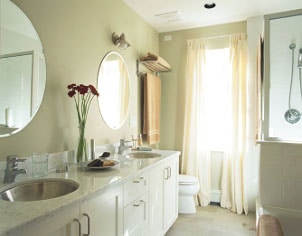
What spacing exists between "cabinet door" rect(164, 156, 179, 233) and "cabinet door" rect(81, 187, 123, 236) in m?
0.90

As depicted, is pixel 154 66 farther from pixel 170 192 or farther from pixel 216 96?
pixel 170 192

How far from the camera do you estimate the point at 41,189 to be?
1.36 metres

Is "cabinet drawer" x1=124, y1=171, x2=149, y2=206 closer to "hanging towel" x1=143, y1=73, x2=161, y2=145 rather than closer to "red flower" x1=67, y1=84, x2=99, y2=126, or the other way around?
"red flower" x1=67, y1=84, x2=99, y2=126

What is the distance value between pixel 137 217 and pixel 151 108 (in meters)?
1.67

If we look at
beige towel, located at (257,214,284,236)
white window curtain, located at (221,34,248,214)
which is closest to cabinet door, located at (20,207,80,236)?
beige towel, located at (257,214,284,236)

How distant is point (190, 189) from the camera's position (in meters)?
2.93

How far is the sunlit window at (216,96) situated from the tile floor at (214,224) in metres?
A: 0.89

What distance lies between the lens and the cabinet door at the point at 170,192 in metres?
2.34

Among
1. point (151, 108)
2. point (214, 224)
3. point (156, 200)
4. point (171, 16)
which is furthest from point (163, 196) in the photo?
point (171, 16)

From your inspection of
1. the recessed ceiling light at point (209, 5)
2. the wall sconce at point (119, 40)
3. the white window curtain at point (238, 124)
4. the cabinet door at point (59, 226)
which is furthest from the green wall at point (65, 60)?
the white window curtain at point (238, 124)

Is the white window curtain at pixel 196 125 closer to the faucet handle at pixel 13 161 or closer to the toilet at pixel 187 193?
the toilet at pixel 187 193

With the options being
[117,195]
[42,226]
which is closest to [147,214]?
[117,195]

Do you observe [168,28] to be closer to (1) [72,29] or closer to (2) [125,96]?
(2) [125,96]

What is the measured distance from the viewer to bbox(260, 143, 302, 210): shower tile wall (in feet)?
6.09
